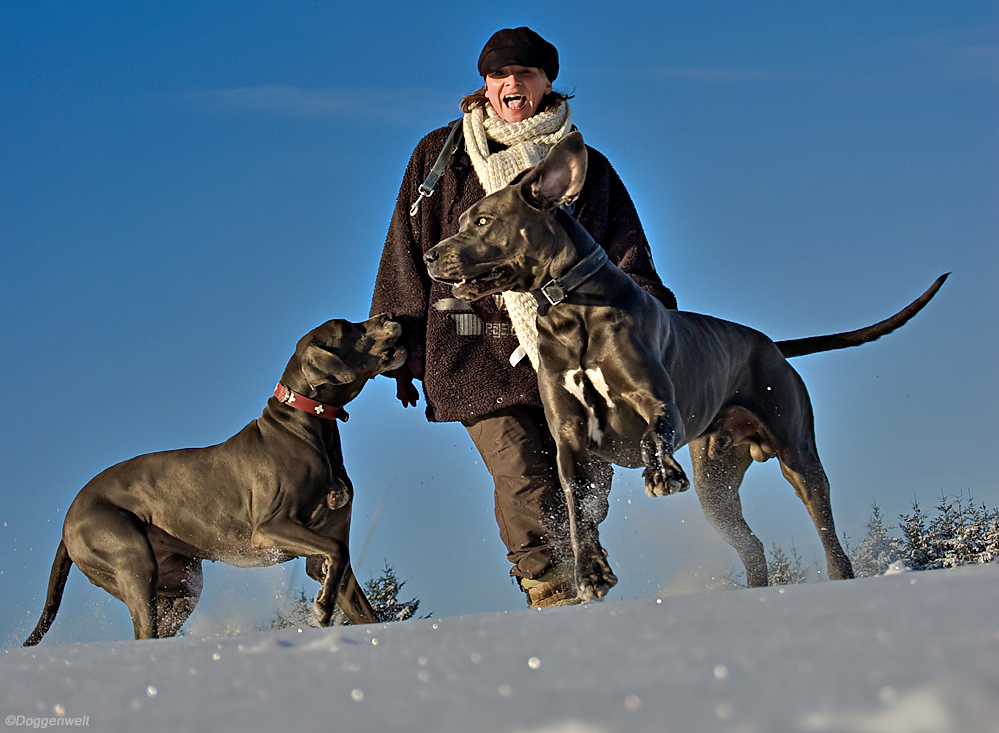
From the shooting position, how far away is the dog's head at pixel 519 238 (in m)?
3.67

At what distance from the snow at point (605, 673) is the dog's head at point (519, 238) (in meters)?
2.11

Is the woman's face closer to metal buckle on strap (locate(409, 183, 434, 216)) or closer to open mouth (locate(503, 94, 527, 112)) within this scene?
open mouth (locate(503, 94, 527, 112))

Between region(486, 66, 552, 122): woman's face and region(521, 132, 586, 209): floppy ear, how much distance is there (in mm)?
942

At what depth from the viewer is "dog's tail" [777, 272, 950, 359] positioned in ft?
15.4

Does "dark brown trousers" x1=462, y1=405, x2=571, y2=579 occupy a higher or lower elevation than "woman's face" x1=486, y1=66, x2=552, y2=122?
lower

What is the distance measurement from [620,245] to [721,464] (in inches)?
45.3

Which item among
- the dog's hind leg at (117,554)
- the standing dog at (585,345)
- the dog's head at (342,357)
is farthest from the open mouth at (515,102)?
the dog's hind leg at (117,554)

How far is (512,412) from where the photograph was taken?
4.46 meters

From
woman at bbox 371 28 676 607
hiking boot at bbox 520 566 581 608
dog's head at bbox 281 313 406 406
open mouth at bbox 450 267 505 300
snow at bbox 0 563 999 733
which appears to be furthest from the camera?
dog's head at bbox 281 313 406 406

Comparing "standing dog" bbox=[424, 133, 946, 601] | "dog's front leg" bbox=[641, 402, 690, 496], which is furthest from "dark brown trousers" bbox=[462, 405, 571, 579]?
"dog's front leg" bbox=[641, 402, 690, 496]

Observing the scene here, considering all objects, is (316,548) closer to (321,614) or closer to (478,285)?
(321,614)

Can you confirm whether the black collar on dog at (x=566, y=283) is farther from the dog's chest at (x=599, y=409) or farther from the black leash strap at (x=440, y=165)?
the black leash strap at (x=440, y=165)

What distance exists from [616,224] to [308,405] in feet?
5.69

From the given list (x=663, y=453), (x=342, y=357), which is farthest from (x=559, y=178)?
(x=342, y=357)
